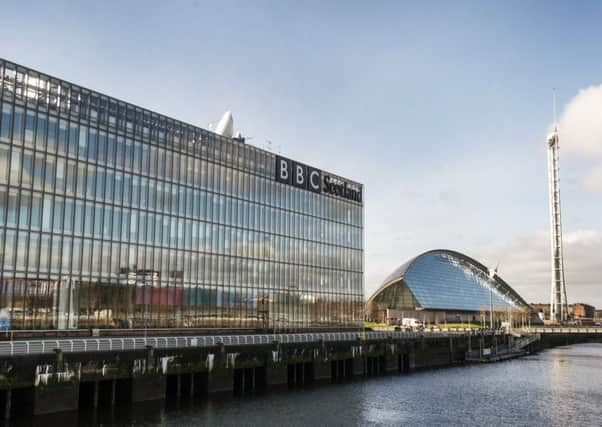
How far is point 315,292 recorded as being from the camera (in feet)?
393

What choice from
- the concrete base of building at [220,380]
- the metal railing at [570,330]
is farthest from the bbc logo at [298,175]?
the metal railing at [570,330]

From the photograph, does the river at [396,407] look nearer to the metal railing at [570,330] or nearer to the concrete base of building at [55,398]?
the concrete base of building at [55,398]

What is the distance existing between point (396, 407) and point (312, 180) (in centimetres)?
6635

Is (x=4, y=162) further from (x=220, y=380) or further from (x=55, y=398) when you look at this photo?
(x=220, y=380)

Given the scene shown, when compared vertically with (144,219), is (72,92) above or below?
above

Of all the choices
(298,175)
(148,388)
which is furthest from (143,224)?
(298,175)

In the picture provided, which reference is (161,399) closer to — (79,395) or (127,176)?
(79,395)

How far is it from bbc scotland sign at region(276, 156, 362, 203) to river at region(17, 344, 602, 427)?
4312cm

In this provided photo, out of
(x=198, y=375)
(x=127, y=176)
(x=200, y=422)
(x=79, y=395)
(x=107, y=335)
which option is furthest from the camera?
(x=127, y=176)

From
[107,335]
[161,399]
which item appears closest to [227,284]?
[107,335]

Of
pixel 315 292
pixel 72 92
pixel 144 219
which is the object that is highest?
pixel 72 92

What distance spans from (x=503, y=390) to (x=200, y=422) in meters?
38.3

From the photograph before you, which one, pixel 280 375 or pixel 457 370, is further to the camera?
pixel 457 370

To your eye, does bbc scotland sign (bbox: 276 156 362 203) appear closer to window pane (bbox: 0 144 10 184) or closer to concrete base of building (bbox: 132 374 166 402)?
window pane (bbox: 0 144 10 184)
